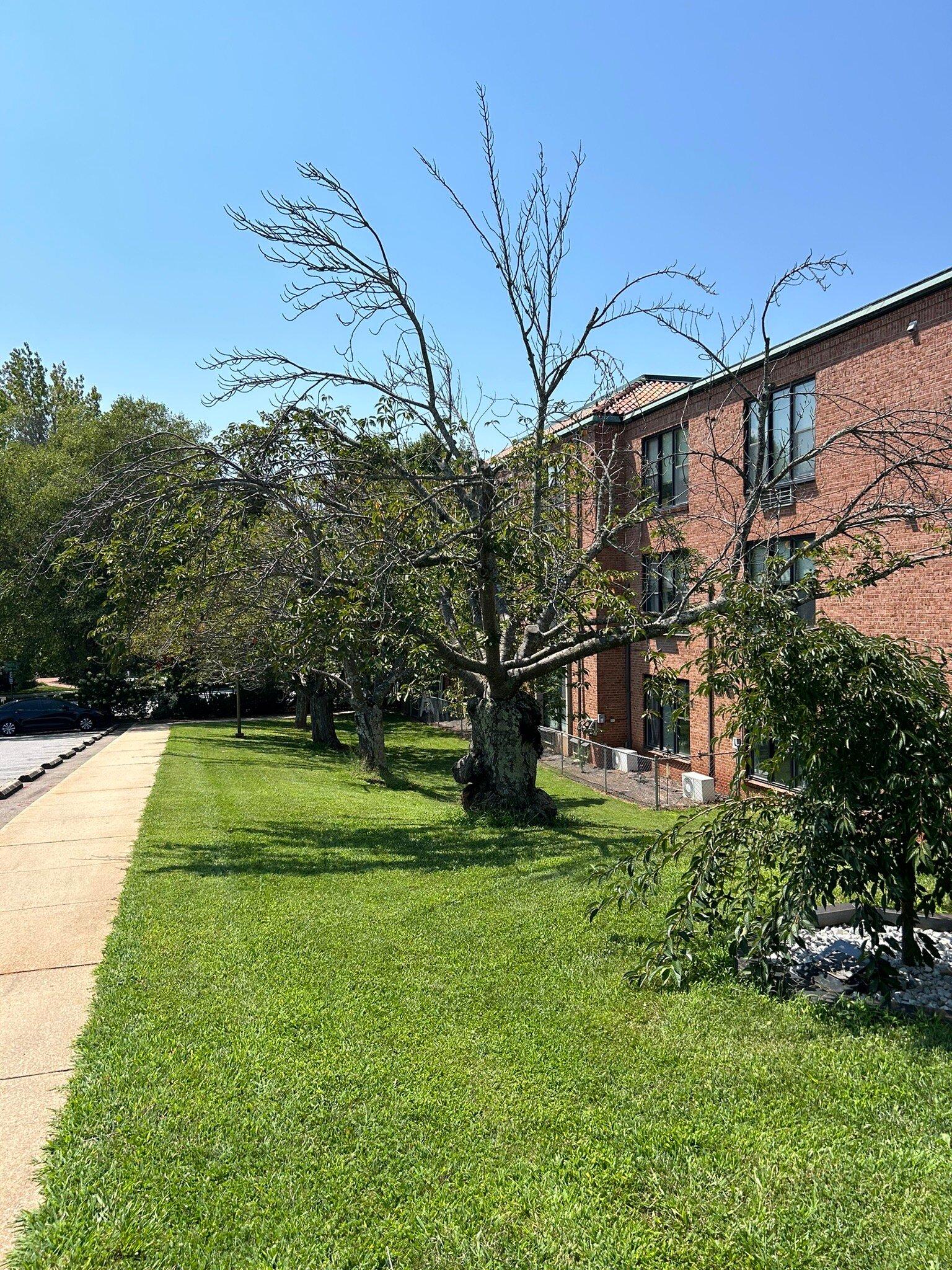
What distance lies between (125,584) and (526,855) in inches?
217

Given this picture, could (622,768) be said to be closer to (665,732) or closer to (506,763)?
(665,732)

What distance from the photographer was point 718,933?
6.20 metres

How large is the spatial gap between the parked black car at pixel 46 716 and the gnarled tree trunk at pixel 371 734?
15.1 metres

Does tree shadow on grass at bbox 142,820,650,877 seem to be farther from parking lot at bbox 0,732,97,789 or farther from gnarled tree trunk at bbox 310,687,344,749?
gnarled tree trunk at bbox 310,687,344,749

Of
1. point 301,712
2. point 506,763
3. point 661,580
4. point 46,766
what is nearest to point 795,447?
point 661,580

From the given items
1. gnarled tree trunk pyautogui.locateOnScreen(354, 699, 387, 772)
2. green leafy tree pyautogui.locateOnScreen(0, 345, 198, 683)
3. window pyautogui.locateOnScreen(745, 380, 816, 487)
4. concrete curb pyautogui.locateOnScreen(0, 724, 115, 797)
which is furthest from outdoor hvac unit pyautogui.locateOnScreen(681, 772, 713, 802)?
green leafy tree pyautogui.locateOnScreen(0, 345, 198, 683)

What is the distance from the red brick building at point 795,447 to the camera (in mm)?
13352

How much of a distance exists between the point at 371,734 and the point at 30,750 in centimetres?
1014

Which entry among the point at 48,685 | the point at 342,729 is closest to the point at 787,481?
the point at 342,729

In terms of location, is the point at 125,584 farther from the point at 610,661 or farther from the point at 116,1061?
the point at 610,661

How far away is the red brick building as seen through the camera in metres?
13.4

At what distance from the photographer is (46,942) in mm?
6785

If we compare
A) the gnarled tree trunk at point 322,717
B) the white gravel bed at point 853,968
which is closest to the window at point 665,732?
the gnarled tree trunk at point 322,717

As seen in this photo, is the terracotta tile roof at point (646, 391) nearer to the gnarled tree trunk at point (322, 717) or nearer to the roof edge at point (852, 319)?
the roof edge at point (852, 319)
